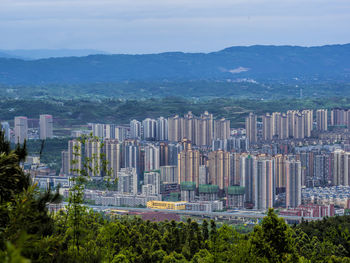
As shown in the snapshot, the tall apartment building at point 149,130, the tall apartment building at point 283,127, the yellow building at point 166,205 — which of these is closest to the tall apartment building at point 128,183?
the yellow building at point 166,205

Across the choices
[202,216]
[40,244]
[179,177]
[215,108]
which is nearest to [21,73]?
[215,108]

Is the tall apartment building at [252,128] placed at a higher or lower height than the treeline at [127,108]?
lower

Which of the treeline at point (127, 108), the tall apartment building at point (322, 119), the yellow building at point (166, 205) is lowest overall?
the yellow building at point (166, 205)

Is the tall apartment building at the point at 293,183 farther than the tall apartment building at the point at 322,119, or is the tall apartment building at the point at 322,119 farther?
the tall apartment building at the point at 322,119

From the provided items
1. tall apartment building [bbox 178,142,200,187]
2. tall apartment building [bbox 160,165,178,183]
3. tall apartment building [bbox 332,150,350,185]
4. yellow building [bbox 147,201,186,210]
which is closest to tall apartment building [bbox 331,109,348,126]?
tall apartment building [bbox 332,150,350,185]

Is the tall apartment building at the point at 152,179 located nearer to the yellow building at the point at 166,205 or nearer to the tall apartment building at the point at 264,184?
the yellow building at the point at 166,205

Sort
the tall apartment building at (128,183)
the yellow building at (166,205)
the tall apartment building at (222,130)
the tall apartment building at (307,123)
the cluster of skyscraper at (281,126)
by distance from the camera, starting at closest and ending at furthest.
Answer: the yellow building at (166,205) → the tall apartment building at (128,183) → the tall apartment building at (222,130) → the cluster of skyscraper at (281,126) → the tall apartment building at (307,123)
